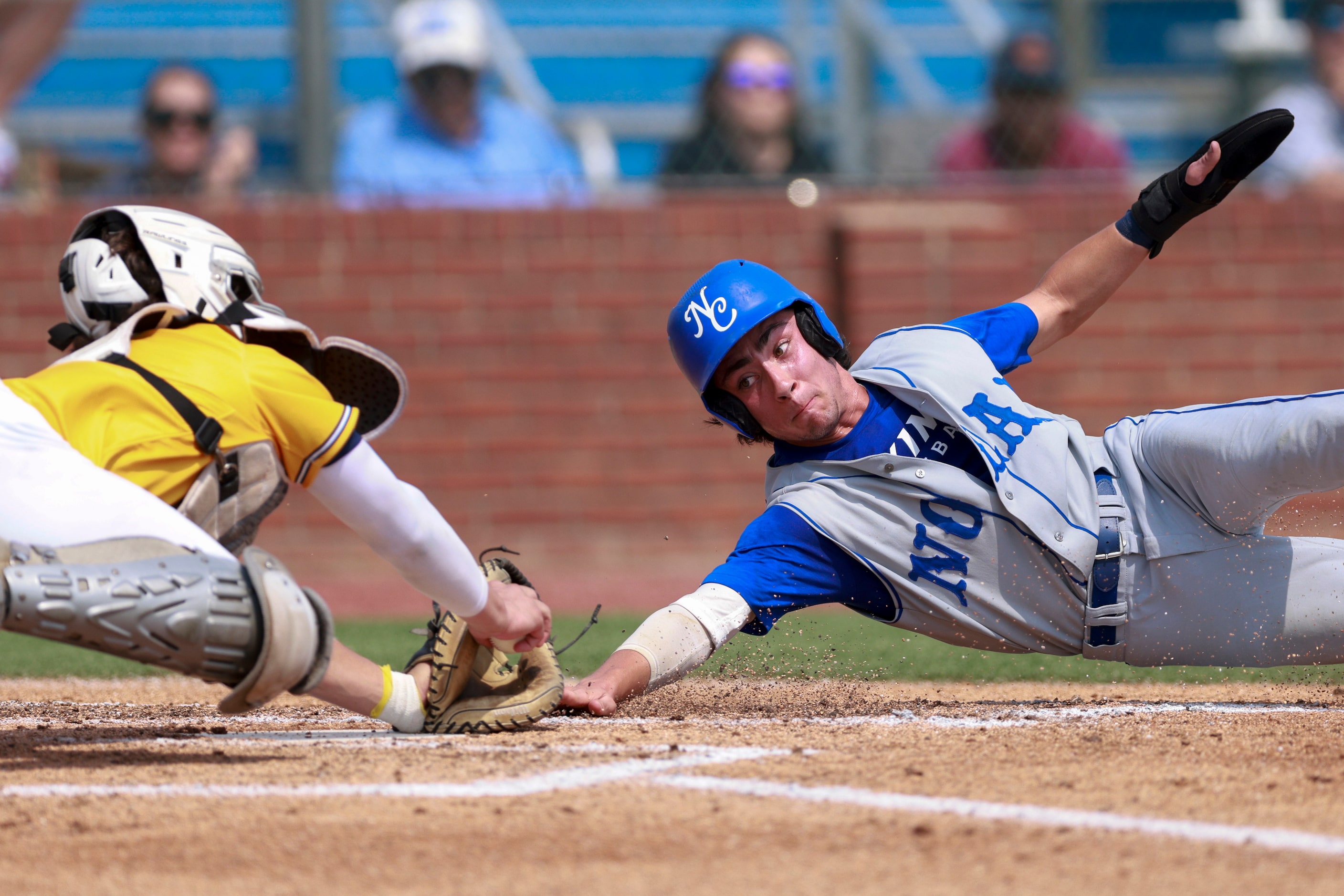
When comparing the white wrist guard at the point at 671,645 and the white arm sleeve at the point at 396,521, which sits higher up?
the white arm sleeve at the point at 396,521

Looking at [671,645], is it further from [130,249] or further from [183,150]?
[183,150]

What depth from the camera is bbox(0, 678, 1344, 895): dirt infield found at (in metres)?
2.34

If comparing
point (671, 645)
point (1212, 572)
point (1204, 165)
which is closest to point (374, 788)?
point (671, 645)

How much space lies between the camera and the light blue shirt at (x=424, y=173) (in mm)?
9477

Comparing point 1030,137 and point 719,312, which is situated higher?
point 1030,137

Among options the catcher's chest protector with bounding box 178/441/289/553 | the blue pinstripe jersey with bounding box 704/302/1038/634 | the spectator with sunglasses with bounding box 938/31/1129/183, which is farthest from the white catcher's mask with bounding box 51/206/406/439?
the spectator with sunglasses with bounding box 938/31/1129/183

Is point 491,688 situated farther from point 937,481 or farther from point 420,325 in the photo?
point 420,325

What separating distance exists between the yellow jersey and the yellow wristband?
2.20 ft

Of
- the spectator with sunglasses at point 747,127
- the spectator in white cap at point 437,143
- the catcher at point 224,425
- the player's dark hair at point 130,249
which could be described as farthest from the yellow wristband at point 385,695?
the spectator with sunglasses at point 747,127

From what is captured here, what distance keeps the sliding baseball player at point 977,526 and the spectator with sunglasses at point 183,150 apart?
6029mm

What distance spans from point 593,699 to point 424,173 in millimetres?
6237

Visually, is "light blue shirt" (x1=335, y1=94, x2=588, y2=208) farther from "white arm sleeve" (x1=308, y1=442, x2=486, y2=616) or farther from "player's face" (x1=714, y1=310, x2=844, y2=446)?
"white arm sleeve" (x1=308, y1=442, x2=486, y2=616)

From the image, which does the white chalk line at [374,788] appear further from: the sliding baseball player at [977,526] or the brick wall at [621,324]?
the brick wall at [621,324]

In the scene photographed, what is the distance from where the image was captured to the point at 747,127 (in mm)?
9422
